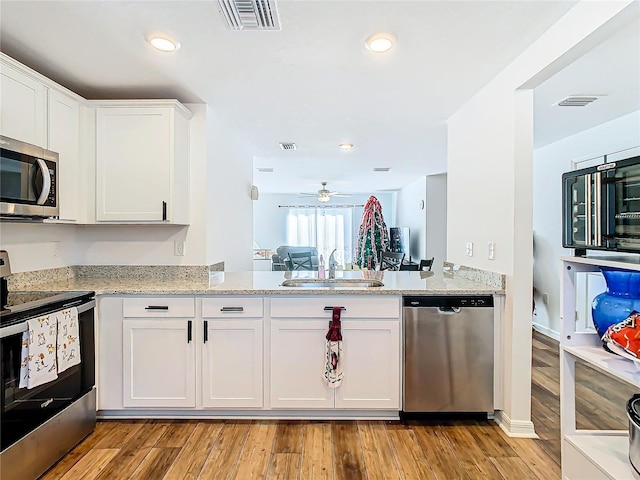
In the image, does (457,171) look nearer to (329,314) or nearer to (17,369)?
(329,314)

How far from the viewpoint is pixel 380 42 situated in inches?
79.2

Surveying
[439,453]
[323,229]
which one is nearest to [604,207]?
[439,453]

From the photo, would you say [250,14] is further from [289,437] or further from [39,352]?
[289,437]

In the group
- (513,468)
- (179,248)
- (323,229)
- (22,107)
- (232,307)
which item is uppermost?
(22,107)

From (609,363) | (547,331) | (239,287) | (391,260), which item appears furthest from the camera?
(391,260)

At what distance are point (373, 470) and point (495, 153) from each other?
206 cm

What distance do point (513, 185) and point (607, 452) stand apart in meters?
1.42

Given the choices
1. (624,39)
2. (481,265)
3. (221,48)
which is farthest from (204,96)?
(624,39)

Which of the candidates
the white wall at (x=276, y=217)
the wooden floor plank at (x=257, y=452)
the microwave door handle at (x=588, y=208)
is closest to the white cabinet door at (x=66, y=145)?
the wooden floor plank at (x=257, y=452)

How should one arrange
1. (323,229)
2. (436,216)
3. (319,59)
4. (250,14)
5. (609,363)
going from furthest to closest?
(323,229) → (436,216) → (319,59) → (250,14) → (609,363)

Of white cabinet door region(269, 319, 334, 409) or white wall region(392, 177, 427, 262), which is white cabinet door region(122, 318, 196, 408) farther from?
white wall region(392, 177, 427, 262)

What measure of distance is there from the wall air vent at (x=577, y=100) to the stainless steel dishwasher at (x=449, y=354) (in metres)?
1.72

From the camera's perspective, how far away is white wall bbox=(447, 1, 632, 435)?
2023 millimetres

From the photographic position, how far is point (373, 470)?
1959mm
